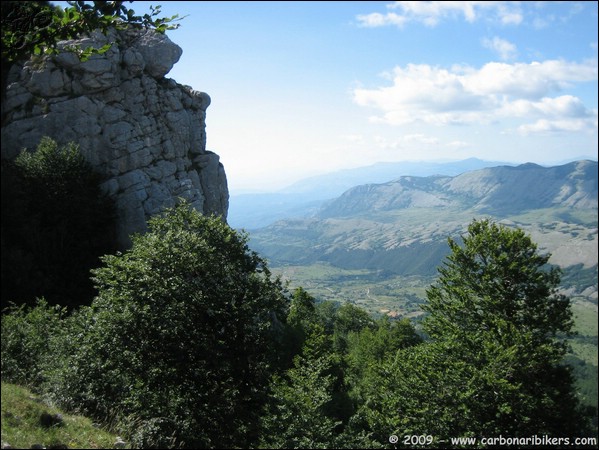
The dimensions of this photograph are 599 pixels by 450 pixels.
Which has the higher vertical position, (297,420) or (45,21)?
(45,21)

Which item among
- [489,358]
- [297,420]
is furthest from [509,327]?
[297,420]

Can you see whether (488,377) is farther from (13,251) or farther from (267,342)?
(13,251)

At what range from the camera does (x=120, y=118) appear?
53656mm

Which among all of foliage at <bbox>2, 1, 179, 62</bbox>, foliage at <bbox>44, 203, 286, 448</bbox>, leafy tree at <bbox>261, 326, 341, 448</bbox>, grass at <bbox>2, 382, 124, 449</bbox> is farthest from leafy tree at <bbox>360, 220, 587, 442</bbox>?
foliage at <bbox>2, 1, 179, 62</bbox>

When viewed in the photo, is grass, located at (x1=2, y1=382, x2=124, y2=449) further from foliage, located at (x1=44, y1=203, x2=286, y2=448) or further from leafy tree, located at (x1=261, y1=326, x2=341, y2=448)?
leafy tree, located at (x1=261, y1=326, x2=341, y2=448)

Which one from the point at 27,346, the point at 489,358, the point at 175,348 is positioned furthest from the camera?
the point at 27,346

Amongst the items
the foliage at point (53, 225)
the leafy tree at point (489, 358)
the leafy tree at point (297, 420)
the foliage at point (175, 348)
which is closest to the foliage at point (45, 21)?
the foliage at point (175, 348)

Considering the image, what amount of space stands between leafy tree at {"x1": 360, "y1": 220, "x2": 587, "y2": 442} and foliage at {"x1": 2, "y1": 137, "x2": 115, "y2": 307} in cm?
3224

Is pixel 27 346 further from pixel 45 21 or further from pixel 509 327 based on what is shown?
pixel 509 327

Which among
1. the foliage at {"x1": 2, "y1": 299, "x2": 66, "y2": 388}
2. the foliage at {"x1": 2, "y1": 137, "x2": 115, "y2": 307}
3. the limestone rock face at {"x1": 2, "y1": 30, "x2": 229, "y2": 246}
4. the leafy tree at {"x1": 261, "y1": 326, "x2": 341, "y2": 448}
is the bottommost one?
the leafy tree at {"x1": 261, "y1": 326, "x2": 341, "y2": 448}

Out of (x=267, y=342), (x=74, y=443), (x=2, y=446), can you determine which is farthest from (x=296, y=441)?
(x=2, y=446)

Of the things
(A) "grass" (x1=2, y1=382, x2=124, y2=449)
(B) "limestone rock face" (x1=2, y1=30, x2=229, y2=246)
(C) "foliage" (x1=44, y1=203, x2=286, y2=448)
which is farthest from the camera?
(B) "limestone rock face" (x1=2, y1=30, x2=229, y2=246)

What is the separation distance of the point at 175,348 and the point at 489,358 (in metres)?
16.9

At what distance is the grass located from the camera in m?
10.3
